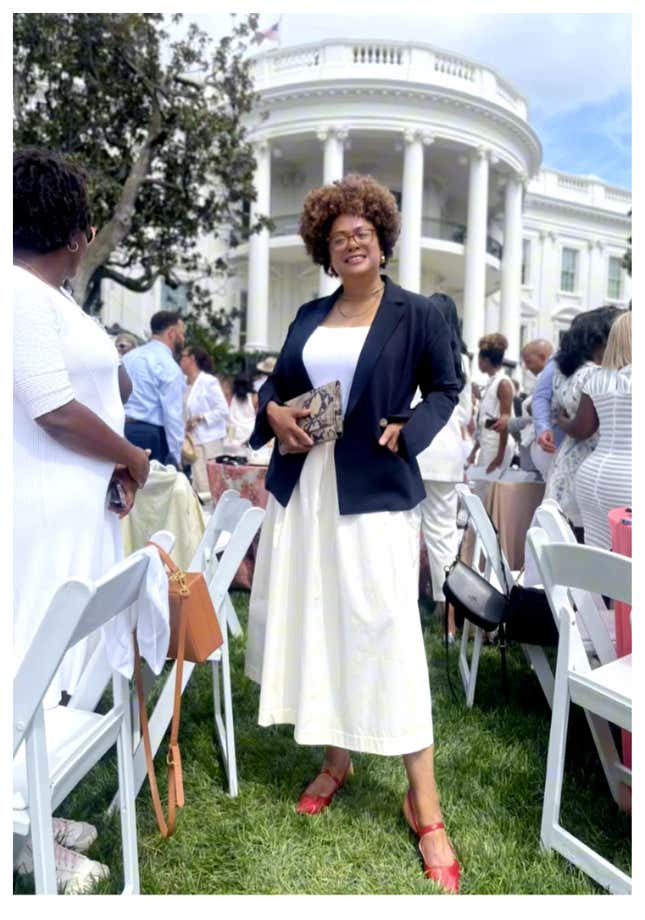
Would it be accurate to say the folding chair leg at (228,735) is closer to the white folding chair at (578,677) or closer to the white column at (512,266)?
the white folding chair at (578,677)

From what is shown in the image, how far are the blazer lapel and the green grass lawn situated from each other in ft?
4.46

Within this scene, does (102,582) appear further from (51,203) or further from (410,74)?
(410,74)

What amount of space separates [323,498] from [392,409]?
0.36 meters

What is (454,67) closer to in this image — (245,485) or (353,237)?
(245,485)

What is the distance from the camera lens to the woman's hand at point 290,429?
95.3 inches

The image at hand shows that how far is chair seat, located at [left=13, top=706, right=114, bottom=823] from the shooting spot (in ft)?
5.53

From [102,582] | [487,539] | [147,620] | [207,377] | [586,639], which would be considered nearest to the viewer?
[102,582]

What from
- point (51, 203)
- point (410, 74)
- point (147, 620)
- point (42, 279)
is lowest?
point (147, 620)

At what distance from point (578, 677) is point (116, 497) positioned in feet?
4.78

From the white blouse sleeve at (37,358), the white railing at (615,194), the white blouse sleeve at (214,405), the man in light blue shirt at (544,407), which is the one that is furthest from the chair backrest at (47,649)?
the white railing at (615,194)

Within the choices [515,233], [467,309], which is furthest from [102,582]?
[515,233]

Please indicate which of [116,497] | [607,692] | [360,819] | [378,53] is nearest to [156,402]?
[116,497]

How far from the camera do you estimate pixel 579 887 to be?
2156 millimetres

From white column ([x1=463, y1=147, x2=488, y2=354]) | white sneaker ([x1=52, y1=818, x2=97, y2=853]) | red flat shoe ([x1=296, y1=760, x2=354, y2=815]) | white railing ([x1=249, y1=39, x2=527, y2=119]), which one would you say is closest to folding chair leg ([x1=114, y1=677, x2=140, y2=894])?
white sneaker ([x1=52, y1=818, x2=97, y2=853])
